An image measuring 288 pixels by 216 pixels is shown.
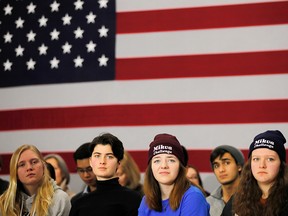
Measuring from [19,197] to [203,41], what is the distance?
2695mm

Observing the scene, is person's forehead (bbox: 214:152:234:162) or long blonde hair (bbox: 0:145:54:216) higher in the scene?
person's forehead (bbox: 214:152:234:162)

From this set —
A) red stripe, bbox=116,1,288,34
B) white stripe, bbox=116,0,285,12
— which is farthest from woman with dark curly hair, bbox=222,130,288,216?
white stripe, bbox=116,0,285,12

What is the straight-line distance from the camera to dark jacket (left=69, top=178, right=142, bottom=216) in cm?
455

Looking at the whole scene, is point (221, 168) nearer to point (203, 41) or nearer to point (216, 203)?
point (216, 203)

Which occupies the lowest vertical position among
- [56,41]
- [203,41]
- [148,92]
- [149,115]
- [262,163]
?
[262,163]

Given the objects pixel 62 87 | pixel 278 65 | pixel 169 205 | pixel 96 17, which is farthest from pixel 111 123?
pixel 169 205

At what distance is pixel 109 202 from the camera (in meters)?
4.59

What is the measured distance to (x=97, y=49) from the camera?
7137mm

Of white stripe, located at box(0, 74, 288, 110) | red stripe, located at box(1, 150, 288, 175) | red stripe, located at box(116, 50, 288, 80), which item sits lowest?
red stripe, located at box(1, 150, 288, 175)

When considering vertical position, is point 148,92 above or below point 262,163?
above

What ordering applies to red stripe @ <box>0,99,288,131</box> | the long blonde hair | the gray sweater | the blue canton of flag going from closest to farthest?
the long blonde hair → the gray sweater → red stripe @ <box>0,99,288,131</box> → the blue canton of flag

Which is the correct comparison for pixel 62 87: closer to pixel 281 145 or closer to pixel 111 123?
pixel 111 123

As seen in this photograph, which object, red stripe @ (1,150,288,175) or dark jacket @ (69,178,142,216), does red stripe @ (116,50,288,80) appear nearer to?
red stripe @ (1,150,288,175)

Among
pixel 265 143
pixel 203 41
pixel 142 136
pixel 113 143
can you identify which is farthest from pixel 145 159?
pixel 265 143
